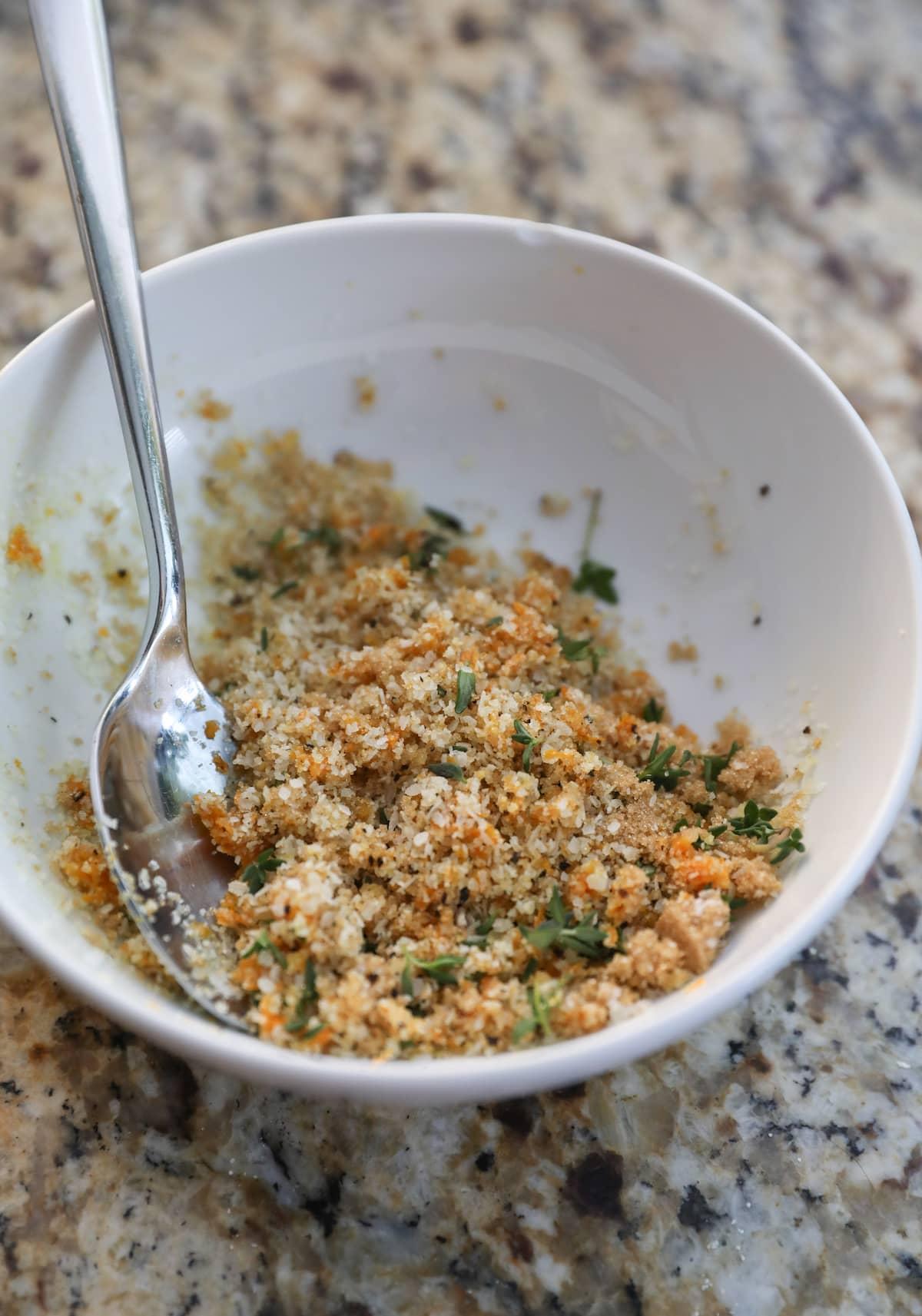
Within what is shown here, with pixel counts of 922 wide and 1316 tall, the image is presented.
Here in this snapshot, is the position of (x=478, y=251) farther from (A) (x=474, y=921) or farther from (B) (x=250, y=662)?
(A) (x=474, y=921)

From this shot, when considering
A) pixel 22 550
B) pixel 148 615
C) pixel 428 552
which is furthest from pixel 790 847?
pixel 22 550

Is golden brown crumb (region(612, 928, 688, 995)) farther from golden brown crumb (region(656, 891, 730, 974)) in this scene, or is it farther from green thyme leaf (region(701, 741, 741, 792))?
green thyme leaf (region(701, 741, 741, 792))

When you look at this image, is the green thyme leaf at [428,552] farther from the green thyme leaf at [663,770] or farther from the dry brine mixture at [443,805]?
the green thyme leaf at [663,770]

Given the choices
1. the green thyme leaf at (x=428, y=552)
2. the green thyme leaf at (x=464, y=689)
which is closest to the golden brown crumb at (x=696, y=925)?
the green thyme leaf at (x=464, y=689)

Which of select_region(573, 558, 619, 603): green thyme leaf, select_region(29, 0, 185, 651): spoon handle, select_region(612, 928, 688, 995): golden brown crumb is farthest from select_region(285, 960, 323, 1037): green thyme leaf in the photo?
select_region(573, 558, 619, 603): green thyme leaf

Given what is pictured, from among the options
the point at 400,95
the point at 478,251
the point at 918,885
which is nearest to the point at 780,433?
the point at 478,251

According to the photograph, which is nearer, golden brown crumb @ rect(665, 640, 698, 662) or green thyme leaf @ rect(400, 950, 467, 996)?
green thyme leaf @ rect(400, 950, 467, 996)
